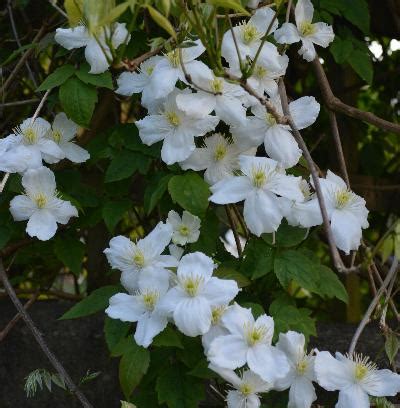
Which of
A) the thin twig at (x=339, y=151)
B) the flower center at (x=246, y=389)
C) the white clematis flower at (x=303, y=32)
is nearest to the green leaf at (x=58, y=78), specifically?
the white clematis flower at (x=303, y=32)

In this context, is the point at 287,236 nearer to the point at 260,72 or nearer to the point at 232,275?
the point at 232,275

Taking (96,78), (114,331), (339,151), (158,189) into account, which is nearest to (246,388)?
(114,331)

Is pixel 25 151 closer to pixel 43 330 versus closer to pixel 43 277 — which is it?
pixel 43 330

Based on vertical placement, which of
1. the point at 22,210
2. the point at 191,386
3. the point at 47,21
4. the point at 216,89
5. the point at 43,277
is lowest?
the point at 43,277

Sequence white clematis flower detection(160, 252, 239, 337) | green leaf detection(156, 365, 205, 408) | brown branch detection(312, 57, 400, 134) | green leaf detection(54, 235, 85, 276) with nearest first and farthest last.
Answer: white clematis flower detection(160, 252, 239, 337) < green leaf detection(156, 365, 205, 408) < brown branch detection(312, 57, 400, 134) < green leaf detection(54, 235, 85, 276)

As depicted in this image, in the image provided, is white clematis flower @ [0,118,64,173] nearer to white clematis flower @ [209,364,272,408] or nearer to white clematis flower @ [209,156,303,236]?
white clematis flower @ [209,156,303,236]

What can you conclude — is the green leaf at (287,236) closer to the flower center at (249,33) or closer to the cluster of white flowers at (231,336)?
the cluster of white flowers at (231,336)

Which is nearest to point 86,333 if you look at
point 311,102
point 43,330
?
point 43,330

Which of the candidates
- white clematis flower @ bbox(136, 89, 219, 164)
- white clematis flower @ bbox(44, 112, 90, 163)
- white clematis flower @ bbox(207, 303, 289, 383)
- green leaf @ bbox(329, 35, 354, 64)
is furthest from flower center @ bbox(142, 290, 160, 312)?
green leaf @ bbox(329, 35, 354, 64)
